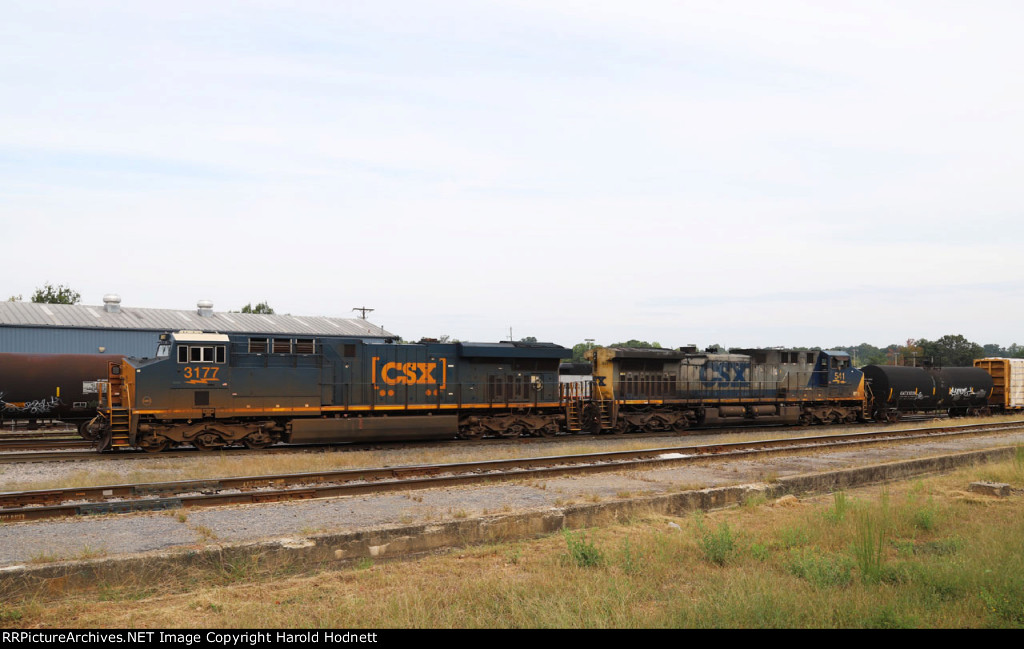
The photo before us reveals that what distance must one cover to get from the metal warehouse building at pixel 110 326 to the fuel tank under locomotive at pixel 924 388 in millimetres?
23514

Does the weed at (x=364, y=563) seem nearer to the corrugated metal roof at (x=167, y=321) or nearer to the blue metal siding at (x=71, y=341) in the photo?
the corrugated metal roof at (x=167, y=321)

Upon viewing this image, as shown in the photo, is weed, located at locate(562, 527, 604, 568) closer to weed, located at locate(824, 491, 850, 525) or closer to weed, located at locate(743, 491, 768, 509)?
weed, located at locate(824, 491, 850, 525)

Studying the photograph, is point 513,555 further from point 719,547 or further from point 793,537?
point 793,537

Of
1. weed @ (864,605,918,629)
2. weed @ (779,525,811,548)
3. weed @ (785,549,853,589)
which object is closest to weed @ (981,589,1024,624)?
weed @ (864,605,918,629)

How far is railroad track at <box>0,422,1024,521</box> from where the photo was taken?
35.7ft

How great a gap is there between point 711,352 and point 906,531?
1886cm

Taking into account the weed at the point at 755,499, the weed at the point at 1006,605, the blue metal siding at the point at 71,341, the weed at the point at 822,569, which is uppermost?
the blue metal siding at the point at 71,341

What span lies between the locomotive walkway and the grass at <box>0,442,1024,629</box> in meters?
0.22

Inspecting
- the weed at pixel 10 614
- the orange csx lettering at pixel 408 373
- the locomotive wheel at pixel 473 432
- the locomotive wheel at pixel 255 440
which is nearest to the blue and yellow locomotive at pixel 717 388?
the locomotive wheel at pixel 473 432

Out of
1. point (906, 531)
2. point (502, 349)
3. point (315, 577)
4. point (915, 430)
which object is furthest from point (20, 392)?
point (915, 430)

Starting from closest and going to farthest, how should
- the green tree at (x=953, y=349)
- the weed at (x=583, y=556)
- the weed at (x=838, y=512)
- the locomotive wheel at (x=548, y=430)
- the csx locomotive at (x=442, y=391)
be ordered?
the weed at (x=583, y=556)
the weed at (x=838, y=512)
the csx locomotive at (x=442, y=391)
the locomotive wheel at (x=548, y=430)
the green tree at (x=953, y=349)

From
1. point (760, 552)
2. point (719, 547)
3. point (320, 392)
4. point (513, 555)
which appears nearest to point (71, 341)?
point (320, 392)

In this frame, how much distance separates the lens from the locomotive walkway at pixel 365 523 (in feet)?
25.5

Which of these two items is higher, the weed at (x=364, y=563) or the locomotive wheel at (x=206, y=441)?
the locomotive wheel at (x=206, y=441)
